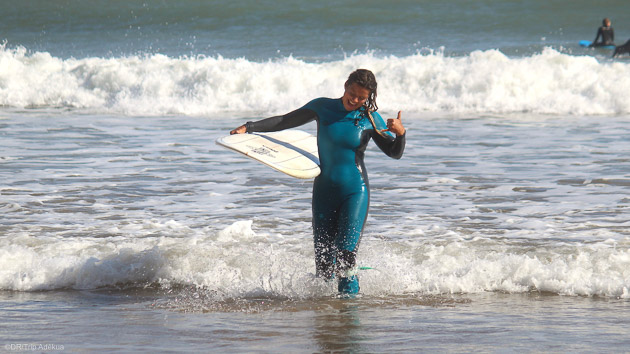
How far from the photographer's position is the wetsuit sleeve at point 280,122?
208 inches

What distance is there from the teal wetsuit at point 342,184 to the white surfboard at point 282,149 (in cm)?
13

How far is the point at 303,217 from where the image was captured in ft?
25.3

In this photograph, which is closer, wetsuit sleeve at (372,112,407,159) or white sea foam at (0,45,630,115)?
wetsuit sleeve at (372,112,407,159)

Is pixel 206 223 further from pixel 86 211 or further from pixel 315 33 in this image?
pixel 315 33

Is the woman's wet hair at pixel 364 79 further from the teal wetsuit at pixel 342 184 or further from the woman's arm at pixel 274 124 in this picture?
the woman's arm at pixel 274 124

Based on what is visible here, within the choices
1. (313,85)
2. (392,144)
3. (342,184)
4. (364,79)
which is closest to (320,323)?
(342,184)

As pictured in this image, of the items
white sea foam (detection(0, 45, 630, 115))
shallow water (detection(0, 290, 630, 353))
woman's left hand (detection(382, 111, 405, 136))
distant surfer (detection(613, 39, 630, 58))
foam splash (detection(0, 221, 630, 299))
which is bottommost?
shallow water (detection(0, 290, 630, 353))

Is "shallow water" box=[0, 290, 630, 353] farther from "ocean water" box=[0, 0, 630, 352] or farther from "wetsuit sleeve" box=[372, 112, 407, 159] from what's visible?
"wetsuit sleeve" box=[372, 112, 407, 159]

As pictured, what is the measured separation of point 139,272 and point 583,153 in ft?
22.2

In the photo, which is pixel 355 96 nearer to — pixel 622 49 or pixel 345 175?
pixel 345 175

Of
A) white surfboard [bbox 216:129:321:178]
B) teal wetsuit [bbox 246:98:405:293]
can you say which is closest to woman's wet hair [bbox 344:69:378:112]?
teal wetsuit [bbox 246:98:405:293]

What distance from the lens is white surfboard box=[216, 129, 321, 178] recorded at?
5.18m

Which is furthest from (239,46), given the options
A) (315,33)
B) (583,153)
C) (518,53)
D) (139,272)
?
(139,272)

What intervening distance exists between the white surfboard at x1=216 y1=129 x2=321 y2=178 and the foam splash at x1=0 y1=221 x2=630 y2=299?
741 mm
